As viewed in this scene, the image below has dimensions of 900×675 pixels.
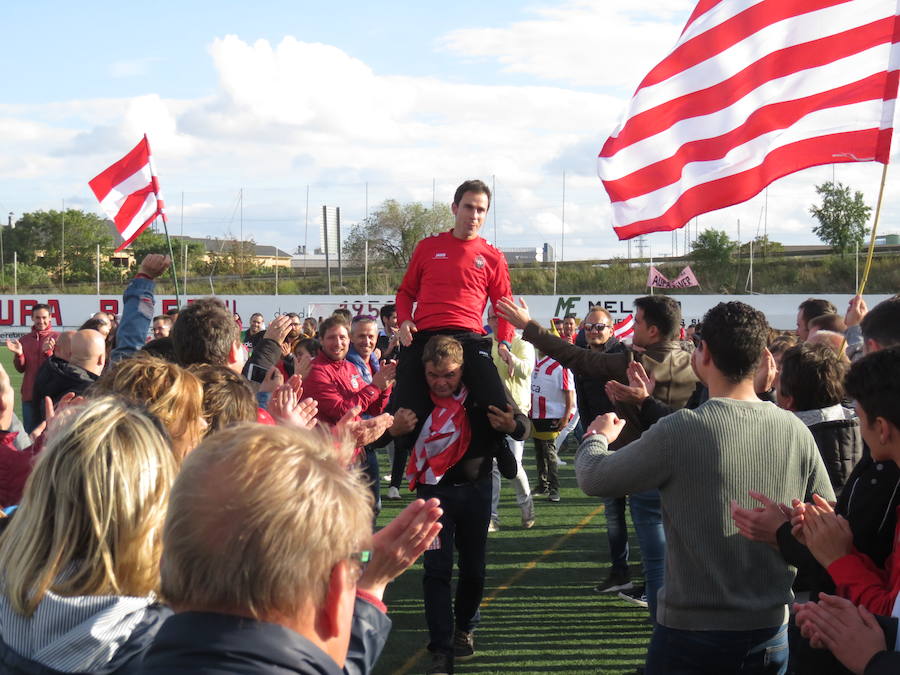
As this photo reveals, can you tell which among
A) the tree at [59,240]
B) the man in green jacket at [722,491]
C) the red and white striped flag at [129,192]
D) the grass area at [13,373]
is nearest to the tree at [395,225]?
the tree at [59,240]

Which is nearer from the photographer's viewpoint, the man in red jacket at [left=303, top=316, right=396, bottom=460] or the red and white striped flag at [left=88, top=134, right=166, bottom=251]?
the man in red jacket at [left=303, top=316, right=396, bottom=460]

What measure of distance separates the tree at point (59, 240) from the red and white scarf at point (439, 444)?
61780mm

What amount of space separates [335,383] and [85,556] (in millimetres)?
5193

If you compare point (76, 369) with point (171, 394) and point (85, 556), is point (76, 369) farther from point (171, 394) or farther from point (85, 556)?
point (85, 556)

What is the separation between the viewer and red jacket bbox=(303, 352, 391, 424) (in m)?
6.96

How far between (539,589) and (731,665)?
Result: 355 cm

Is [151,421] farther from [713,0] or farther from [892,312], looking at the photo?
[713,0]

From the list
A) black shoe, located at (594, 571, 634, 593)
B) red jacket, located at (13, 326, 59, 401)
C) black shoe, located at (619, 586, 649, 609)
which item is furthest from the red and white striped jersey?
red jacket, located at (13, 326, 59, 401)

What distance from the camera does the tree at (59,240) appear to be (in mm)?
64188

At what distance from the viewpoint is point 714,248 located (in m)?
41.1

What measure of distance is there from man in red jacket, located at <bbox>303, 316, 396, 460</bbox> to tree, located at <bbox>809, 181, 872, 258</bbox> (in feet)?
121

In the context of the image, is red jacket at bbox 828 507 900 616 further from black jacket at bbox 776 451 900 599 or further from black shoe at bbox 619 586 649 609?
black shoe at bbox 619 586 649 609

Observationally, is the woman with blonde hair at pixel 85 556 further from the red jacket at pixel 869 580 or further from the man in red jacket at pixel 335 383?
the man in red jacket at pixel 335 383

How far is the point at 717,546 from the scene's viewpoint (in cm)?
324
